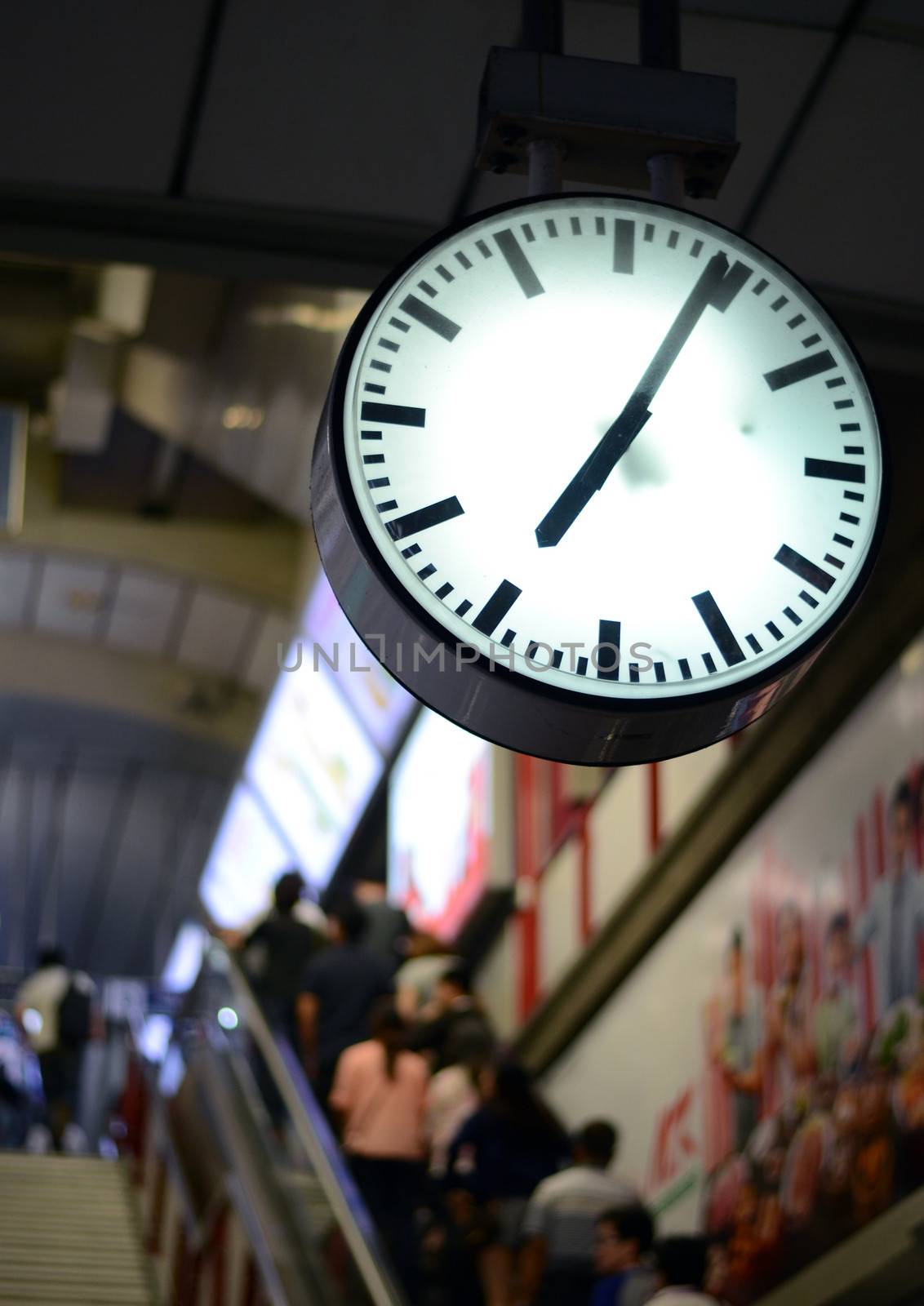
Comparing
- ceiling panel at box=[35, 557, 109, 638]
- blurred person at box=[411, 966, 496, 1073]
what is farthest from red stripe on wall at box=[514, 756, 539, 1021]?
ceiling panel at box=[35, 557, 109, 638]

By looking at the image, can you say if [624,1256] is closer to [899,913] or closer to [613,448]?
[899,913]

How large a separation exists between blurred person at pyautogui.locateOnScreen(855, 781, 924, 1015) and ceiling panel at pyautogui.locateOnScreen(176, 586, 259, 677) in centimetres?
1083

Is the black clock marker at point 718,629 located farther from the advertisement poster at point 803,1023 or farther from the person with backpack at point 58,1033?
the person with backpack at point 58,1033

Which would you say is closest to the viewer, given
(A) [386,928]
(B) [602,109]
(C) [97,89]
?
(B) [602,109]

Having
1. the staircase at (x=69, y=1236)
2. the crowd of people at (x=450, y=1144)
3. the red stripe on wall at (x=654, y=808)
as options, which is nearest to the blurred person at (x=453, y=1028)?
the crowd of people at (x=450, y=1144)

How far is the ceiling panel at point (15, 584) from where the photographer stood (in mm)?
16031

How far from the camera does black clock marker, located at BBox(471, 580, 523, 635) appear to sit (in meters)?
2.62

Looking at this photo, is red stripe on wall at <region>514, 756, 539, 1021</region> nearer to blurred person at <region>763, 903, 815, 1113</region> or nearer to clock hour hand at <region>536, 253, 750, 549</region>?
blurred person at <region>763, 903, 815, 1113</region>

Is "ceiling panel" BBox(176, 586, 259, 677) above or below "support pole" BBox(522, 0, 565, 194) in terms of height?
below

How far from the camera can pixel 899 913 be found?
6.35 metres

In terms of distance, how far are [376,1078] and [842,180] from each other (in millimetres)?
4738

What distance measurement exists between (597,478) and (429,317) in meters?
0.38

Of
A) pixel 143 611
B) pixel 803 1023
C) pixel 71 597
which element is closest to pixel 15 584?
pixel 71 597

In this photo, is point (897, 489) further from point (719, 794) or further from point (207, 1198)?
point (207, 1198)
